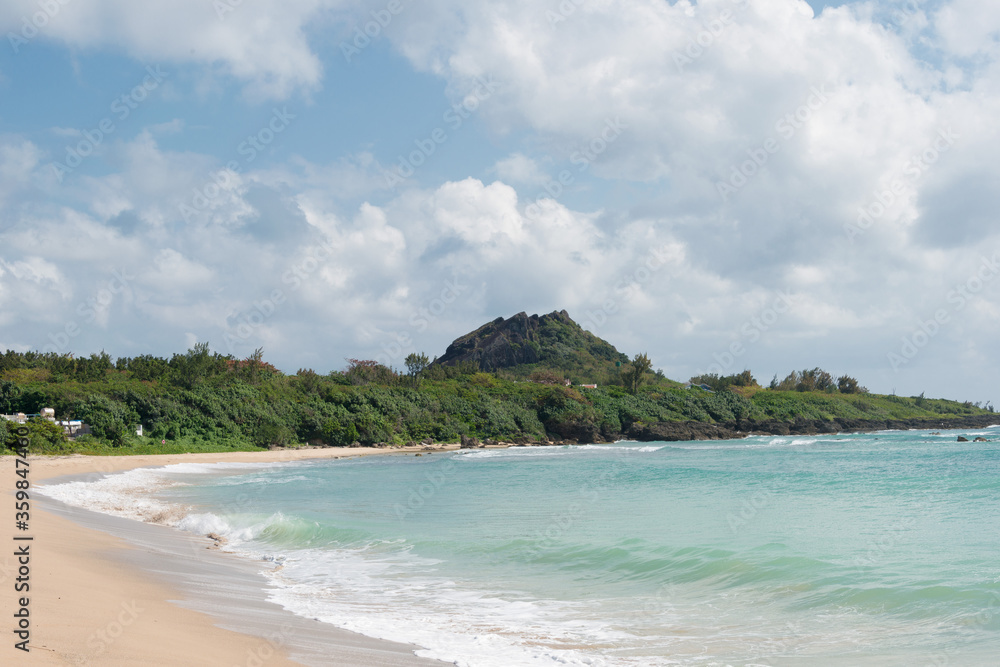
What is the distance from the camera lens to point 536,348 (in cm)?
12219

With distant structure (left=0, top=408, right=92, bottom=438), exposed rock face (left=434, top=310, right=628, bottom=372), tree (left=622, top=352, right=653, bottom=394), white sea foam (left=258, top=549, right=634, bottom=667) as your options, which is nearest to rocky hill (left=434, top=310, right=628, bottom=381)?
exposed rock face (left=434, top=310, right=628, bottom=372)

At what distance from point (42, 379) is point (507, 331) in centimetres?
A: 9196

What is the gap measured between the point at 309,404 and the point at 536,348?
7579cm

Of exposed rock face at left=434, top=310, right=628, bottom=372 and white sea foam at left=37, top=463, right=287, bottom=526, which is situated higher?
exposed rock face at left=434, top=310, right=628, bottom=372

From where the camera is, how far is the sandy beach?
507 cm

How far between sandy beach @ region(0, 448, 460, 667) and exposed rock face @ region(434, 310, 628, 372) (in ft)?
363

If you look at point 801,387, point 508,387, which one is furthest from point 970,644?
point 801,387

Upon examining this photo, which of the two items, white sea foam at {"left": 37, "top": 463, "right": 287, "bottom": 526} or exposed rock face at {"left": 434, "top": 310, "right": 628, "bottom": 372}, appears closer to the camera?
white sea foam at {"left": 37, "top": 463, "right": 287, "bottom": 526}

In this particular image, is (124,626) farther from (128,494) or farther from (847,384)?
(847,384)

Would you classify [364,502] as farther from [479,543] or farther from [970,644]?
[970,644]

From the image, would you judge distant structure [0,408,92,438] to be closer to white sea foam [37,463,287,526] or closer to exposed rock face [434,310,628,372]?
white sea foam [37,463,287,526]

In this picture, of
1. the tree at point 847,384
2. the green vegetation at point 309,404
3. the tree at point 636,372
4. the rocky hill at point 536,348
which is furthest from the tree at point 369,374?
the tree at point 847,384

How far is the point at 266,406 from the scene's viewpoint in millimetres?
46469

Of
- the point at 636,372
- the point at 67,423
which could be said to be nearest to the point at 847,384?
the point at 636,372
